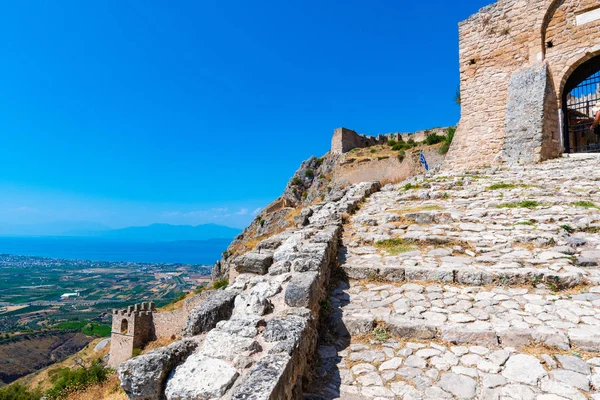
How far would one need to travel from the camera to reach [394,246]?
6.09m

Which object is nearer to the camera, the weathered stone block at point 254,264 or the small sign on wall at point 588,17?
the weathered stone block at point 254,264

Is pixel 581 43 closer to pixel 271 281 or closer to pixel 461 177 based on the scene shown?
pixel 461 177

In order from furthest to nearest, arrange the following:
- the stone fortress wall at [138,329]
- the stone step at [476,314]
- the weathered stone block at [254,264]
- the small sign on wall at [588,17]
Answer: the stone fortress wall at [138,329]
the small sign on wall at [588,17]
the weathered stone block at [254,264]
the stone step at [476,314]

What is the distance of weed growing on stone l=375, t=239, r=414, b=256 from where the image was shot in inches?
229

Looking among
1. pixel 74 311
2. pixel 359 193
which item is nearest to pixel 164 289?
pixel 74 311

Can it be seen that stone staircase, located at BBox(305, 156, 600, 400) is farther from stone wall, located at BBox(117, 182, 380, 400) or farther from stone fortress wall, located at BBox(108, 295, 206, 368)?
stone fortress wall, located at BBox(108, 295, 206, 368)

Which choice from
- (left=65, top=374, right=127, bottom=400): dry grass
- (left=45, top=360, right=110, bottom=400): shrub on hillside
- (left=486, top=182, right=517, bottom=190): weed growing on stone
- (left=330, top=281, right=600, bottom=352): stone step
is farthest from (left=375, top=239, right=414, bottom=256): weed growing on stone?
(left=45, top=360, right=110, bottom=400): shrub on hillside

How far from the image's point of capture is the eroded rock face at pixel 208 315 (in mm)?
3542

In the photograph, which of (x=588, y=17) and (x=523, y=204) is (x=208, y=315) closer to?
(x=523, y=204)

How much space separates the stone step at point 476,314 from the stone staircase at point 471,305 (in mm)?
11

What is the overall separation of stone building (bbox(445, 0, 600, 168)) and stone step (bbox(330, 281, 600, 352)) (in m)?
9.62

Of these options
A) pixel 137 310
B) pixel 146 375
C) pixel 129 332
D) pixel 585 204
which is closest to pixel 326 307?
pixel 146 375

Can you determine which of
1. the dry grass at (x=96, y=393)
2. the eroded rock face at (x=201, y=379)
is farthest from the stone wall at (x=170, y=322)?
the eroded rock face at (x=201, y=379)

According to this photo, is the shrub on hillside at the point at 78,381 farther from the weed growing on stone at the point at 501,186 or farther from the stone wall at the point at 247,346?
the weed growing on stone at the point at 501,186
